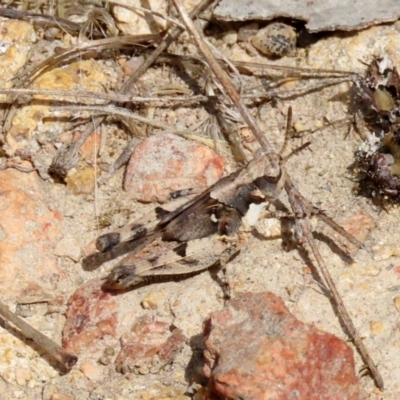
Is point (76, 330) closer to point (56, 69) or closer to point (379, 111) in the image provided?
point (56, 69)

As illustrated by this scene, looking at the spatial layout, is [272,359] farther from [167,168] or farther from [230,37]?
[230,37]

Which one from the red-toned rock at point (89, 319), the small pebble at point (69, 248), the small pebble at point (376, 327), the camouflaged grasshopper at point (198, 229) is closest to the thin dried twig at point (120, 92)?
the small pebble at point (69, 248)

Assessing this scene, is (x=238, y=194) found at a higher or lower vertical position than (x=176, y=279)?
higher

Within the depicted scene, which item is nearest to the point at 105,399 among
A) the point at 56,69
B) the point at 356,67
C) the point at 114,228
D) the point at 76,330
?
the point at 76,330

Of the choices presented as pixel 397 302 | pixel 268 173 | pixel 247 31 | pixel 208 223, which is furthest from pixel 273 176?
pixel 247 31

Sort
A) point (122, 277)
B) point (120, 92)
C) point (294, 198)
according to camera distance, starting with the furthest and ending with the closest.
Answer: point (120, 92), point (294, 198), point (122, 277)
